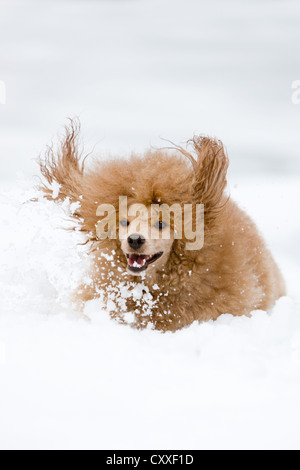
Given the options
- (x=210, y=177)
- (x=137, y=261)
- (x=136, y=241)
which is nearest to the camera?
(x=136, y=241)

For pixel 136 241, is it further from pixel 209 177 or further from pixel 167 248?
pixel 209 177

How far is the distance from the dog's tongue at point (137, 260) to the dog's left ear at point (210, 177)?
0.54 metres

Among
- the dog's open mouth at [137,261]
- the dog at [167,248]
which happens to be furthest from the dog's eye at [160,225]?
the dog's open mouth at [137,261]

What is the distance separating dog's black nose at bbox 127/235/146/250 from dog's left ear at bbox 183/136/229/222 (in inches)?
21.0

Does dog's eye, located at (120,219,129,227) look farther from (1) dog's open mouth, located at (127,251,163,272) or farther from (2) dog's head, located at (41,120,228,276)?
(1) dog's open mouth, located at (127,251,163,272)

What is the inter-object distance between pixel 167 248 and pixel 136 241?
0.34 metres

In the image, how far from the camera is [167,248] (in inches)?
189

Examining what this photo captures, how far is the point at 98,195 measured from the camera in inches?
199

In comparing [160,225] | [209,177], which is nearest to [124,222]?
[160,225]

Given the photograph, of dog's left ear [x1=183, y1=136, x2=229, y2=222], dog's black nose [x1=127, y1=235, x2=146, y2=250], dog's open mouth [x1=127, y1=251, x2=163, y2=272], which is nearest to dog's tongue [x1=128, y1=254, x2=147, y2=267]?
dog's open mouth [x1=127, y1=251, x2=163, y2=272]

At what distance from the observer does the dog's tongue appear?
4.70m

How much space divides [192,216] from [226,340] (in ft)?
2.87

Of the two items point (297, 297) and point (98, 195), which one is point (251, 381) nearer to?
point (98, 195)

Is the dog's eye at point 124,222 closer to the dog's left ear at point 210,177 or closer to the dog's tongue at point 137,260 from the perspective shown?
the dog's tongue at point 137,260
